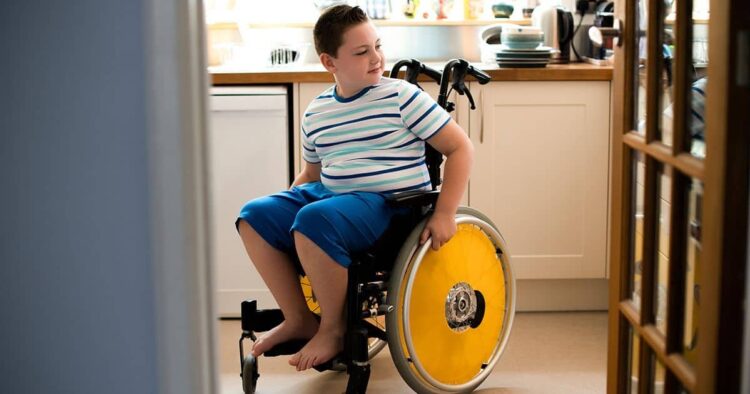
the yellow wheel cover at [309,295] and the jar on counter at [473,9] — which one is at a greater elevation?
the jar on counter at [473,9]

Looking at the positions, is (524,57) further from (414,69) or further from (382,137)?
(382,137)

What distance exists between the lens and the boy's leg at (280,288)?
2.68 meters

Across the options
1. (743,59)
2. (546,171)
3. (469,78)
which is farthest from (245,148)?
(743,59)

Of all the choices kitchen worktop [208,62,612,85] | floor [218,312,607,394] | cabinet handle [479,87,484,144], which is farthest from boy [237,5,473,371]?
cabinet handle [479,87,484,144]

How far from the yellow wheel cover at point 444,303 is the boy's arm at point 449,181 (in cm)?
7

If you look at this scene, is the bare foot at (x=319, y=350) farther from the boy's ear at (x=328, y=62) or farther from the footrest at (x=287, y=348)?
the boy's ear at (x=328, y=62)

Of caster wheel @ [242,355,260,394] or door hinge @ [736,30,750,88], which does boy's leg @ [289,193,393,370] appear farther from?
door hinge @ [736,30,750,88]

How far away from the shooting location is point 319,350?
2582 mm

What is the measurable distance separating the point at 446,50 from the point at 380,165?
1.58 meters

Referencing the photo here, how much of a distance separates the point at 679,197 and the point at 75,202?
3.18 feet

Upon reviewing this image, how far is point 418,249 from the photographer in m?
2.61

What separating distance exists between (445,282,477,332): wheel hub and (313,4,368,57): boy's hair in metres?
0.68

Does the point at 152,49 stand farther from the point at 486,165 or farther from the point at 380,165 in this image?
the point at 486,165

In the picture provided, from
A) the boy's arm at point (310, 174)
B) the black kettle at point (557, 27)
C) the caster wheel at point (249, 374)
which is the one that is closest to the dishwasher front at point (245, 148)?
the boy's arm at point (310, 174)
